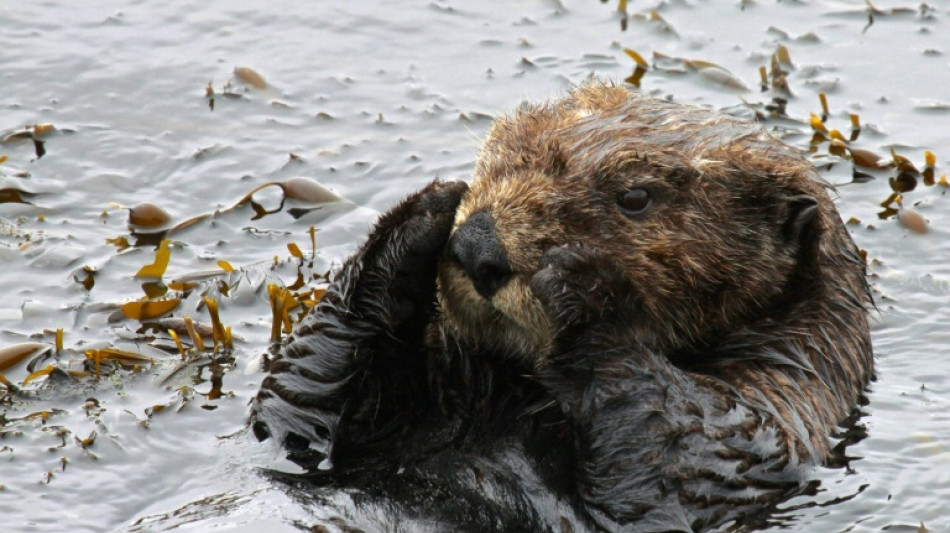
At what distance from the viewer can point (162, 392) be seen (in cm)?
586

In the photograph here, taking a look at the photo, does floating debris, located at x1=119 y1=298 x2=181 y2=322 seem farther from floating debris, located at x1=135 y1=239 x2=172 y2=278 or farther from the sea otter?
the sea otter

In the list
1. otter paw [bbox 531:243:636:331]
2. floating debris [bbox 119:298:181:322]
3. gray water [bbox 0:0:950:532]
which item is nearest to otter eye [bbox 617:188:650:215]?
otter paw [bbox 531:243:636:331]

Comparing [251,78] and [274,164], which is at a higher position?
[251,78]

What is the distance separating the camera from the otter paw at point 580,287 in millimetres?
4504

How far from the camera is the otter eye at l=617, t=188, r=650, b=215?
484cm

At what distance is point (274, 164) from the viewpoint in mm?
8125

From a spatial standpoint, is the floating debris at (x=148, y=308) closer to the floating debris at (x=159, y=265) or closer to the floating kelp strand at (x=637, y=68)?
the floating debris at (x=159, y=265)

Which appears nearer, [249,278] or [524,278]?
[524,278]

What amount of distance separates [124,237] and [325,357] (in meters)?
2.36

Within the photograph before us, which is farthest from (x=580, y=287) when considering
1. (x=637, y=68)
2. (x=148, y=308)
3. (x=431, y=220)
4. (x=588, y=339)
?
(x=637, y=68)

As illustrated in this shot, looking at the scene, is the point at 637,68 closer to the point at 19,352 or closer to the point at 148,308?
the point at 148,308

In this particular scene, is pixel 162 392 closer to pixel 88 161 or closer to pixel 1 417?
pixel 1 417

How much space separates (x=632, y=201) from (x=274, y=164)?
12.2 feet

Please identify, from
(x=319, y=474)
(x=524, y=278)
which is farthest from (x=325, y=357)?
(x=524, y=278)
